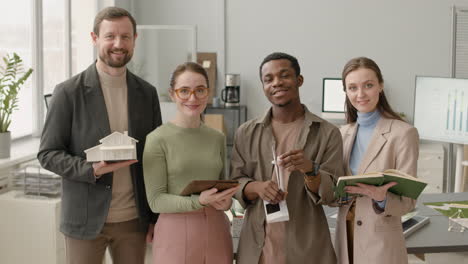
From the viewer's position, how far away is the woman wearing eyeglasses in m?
2.34

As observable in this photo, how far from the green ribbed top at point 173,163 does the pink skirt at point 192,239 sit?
0.07 m

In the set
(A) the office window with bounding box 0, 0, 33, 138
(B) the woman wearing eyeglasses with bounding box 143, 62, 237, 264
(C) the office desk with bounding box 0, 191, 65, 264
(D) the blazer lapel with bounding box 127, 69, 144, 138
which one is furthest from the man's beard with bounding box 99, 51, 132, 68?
(A) the office window with bounding box 0, 0, 33, 138

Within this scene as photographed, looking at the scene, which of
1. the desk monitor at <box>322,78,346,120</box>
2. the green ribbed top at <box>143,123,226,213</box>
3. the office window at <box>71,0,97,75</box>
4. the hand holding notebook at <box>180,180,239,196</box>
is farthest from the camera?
the desk monitor at <box>322,78,346,120</box>

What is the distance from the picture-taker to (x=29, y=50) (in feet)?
17.4

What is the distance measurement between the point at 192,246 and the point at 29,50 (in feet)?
11.7

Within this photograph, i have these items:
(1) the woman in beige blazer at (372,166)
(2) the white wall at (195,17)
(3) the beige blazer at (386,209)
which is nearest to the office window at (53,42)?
(2) the white wall at (195,17)

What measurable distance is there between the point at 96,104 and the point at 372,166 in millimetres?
1175

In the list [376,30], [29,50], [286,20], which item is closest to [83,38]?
[29,50]

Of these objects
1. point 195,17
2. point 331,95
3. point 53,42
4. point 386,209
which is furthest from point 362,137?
point 195,17

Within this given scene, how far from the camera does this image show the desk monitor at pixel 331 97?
6848 mm

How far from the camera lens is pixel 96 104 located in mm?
2547

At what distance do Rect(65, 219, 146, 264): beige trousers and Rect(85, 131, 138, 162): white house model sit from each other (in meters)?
0.33

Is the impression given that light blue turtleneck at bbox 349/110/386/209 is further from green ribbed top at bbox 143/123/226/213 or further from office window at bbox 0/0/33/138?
office window at bbox 0/0/33/138

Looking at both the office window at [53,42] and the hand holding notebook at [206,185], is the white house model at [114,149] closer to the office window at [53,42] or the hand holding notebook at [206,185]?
the hand holding notebook at [206,185]
